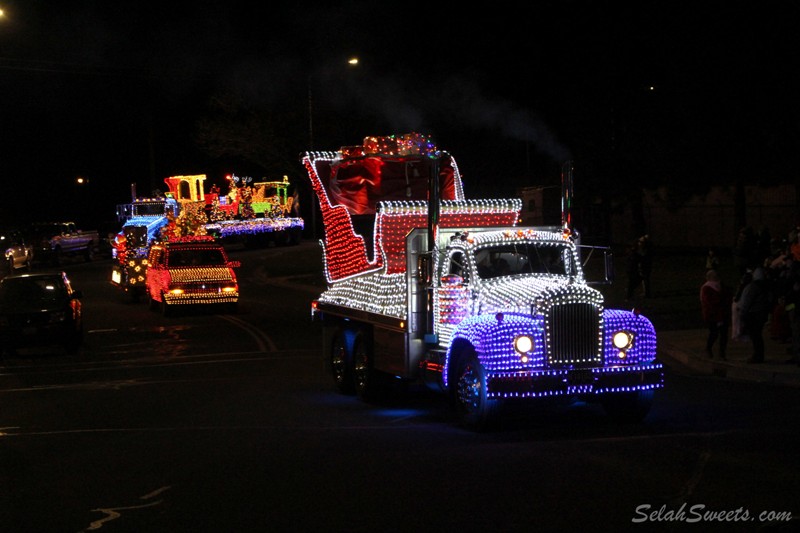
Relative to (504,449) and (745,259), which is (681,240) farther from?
(504,449)

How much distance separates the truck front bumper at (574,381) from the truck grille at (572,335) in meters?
0.13

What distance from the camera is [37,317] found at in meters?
21.1

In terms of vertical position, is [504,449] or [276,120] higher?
[276,120]

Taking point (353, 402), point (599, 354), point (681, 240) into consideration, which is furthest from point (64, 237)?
point (599, 354)

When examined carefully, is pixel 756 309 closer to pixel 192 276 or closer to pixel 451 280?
pixel 451 280

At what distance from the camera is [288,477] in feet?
31.2

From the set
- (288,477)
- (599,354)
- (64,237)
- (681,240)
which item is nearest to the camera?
(288,477)

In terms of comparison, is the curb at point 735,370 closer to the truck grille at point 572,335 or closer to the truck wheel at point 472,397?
the truck grille at point 572,335

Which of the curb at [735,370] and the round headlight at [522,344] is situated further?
the curb at [735,370]

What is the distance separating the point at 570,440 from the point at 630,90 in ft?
84.1

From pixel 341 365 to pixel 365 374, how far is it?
105cm

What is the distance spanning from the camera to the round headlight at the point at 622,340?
11758mm

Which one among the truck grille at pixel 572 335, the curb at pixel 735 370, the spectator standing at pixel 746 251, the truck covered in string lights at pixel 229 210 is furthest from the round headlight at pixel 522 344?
the truck covered in string lights at pixel 229 210

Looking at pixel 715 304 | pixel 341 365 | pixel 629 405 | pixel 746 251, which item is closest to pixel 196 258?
pixel 746 251
